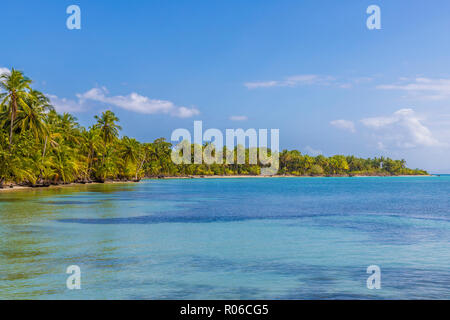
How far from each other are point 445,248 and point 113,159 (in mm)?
78482

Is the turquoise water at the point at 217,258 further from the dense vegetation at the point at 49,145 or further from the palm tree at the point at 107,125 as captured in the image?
the palm tree at the point at 107,125

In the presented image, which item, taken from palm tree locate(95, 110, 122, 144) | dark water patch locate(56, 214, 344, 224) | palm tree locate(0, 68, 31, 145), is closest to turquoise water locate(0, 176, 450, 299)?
dark water patch locate(56, 214, 344, 224)

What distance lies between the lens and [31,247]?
48.5ft

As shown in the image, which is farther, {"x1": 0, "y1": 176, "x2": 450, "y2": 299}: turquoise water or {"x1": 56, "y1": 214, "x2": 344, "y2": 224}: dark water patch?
{"x1": 56, "y1": 214, "x2": 344, "y2": 224}: dark water patch

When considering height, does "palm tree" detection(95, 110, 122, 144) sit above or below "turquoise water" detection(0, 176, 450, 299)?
above

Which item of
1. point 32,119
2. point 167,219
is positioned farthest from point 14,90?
point 167,219

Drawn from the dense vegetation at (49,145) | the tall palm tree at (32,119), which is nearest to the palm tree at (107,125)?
the dense vegetation at (49,145)

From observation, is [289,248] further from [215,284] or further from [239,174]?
[239,174]

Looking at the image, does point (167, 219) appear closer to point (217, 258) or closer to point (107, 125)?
point (217, 258)

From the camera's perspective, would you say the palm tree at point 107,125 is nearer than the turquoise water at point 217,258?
No

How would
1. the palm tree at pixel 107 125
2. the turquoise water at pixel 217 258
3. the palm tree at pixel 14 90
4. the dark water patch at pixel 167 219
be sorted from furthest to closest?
the palm tree at pixel 107 125
the palm tree at pixel 14 90
the dark water patch at pixel 167 219
the turquoise water at pixel 217 258

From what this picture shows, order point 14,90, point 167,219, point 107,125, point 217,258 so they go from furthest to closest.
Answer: point 107,125, point 14,90, point 167,219, point 217,258

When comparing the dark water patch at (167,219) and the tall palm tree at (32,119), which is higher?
the tall palm tree at (32,119)

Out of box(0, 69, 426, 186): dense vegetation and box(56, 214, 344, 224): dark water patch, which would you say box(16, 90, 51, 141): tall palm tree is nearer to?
box(0, 69, 426, 186): dense vegetation
